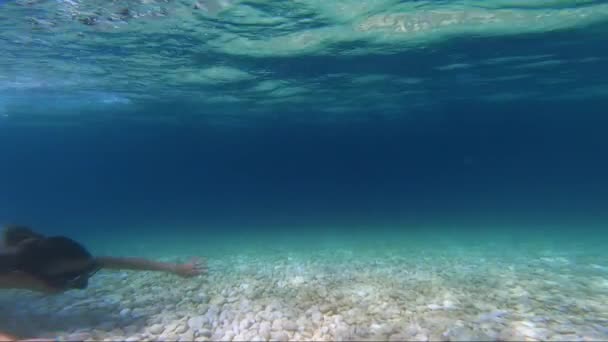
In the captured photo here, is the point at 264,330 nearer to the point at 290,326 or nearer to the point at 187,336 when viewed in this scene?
the point at 290,326

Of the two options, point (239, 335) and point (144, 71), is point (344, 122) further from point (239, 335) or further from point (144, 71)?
point (239, 335)

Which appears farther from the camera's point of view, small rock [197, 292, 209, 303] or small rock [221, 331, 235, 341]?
small rock [197, 292, 209, 303]

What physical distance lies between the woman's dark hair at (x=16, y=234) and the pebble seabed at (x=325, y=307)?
123 centimetres

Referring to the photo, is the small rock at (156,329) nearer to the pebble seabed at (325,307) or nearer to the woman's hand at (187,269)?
the pebble seabed at (325,307)

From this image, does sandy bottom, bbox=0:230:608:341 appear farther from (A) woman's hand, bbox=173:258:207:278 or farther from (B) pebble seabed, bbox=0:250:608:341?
(A) woman's hand, bbox=173:258:207:278

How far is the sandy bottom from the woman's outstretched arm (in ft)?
2.23

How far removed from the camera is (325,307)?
638 centimetres

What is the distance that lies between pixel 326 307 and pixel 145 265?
331 cm

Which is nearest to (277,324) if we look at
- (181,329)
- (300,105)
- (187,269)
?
(181,329)

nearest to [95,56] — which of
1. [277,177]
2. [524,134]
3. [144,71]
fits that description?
[144,71]

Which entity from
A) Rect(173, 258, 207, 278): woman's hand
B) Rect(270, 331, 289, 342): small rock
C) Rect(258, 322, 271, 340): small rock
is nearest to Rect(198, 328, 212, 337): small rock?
Rect(258, 322, 271, 340): small rock

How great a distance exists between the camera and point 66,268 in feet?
18.7

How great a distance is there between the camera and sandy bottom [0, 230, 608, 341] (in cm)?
516

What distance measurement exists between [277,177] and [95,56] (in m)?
144
